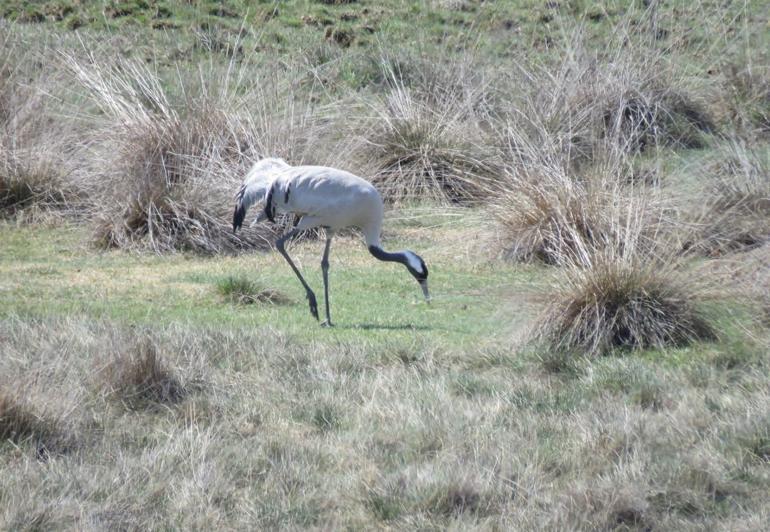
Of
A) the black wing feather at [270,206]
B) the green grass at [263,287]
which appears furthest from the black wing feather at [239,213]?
the green grass at [263,287]

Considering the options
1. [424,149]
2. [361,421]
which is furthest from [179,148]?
[361,421]

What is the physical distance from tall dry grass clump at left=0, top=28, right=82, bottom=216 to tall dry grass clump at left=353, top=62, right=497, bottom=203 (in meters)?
3.55

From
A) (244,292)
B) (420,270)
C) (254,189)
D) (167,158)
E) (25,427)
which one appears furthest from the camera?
(167,158)

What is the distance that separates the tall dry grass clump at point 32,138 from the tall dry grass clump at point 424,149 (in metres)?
3.55

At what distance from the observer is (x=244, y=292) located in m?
10.7

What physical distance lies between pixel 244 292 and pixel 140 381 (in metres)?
3.11

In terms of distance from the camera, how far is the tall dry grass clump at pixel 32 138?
14492mm

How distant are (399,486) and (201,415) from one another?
159 cm

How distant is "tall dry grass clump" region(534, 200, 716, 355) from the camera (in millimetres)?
8875

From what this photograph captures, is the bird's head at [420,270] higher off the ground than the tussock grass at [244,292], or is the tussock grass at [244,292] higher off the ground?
the bird's head at [420,270]

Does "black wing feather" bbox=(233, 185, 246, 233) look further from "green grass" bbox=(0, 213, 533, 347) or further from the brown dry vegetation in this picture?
the brown dry vegetation

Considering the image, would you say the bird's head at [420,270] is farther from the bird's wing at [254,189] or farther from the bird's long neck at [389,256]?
the bird's wing at [254,189]

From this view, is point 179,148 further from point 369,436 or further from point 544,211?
point 369,436

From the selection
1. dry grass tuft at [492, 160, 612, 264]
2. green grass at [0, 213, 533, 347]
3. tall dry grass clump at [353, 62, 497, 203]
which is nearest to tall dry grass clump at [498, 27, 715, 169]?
tall dry grass clump at [353, 62, 497, 203]
